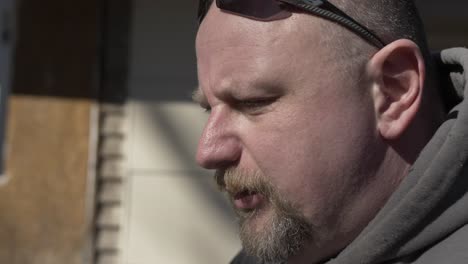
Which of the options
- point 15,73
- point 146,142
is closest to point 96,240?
point 146,142

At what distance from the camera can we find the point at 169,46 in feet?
15.1

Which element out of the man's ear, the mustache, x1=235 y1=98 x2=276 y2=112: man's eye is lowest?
the mustache

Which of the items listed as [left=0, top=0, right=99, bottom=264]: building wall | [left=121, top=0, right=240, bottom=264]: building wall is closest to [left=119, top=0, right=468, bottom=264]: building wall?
[left=121, top=0, right=240, bottom=264]: building wall

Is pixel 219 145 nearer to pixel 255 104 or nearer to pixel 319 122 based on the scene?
pixel 255 104

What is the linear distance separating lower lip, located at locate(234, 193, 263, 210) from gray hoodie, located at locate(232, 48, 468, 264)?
8.2 inches

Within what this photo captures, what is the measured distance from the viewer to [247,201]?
1472 millimetres

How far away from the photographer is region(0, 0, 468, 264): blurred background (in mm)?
4516

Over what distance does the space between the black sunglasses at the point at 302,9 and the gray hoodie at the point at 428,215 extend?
25cm

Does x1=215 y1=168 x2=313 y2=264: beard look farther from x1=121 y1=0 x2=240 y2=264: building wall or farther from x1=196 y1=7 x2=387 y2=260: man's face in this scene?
x1=121 y1=0 x2=240 y2=264: building wall

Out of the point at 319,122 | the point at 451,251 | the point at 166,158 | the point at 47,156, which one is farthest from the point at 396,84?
the point at 47,156

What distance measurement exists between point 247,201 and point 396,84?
386 millimetres

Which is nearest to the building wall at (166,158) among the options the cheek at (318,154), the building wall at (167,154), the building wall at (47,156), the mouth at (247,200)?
the building wall at (167,154)

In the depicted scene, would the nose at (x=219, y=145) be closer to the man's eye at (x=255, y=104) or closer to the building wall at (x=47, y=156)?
the man's eye at (x=255, y=104)

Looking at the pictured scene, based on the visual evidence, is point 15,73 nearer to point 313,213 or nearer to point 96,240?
point 96,240
